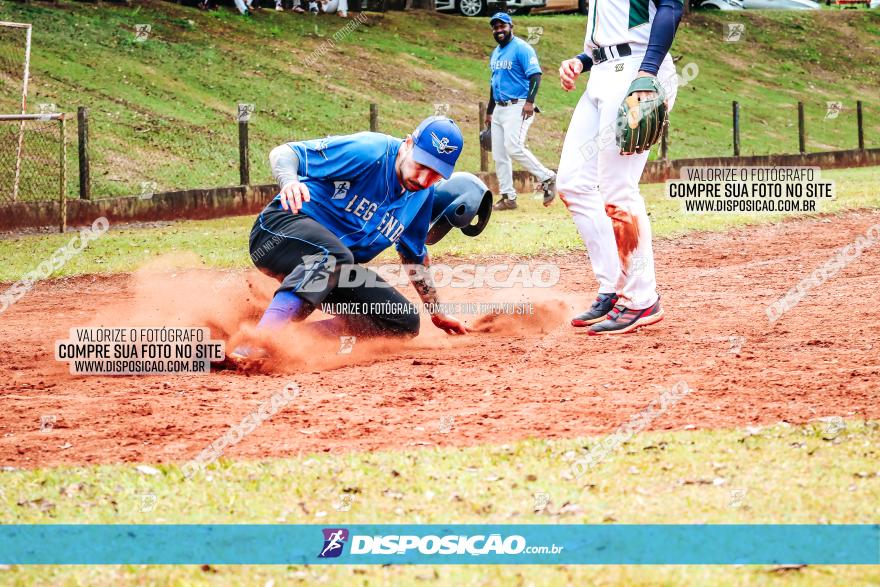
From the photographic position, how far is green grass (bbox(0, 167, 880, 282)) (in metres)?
11.4

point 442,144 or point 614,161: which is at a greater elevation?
point 442,144

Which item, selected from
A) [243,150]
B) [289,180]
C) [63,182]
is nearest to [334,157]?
[289,180]

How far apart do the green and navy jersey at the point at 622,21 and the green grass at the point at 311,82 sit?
11.3 m

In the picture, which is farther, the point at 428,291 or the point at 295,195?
the point at 428,291

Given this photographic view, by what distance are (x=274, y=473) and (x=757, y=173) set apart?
1948 cm

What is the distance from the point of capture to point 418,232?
6.96 meters

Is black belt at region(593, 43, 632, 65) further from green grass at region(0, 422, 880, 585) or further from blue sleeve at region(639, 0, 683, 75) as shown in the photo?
green grass at region(0, 422, 880, 585)

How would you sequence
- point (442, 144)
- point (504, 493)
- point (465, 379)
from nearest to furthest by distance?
point (504, 493) < point (465, 379) < point (442, 144)

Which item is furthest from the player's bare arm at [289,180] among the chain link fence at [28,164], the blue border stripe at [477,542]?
the chain link fence at [28,164]

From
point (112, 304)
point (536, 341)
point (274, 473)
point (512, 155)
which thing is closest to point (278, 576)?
point (274, 473)

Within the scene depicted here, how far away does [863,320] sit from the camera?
7152 mm

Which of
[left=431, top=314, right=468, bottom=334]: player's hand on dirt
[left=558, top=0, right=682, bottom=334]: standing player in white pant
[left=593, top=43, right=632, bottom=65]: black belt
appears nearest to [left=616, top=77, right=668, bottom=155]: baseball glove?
[left=558, top=0, right=682, bottom=334]: standing player in white pant

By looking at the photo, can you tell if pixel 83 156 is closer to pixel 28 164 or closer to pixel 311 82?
pixel 28 164

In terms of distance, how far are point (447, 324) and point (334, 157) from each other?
4.62 feet
